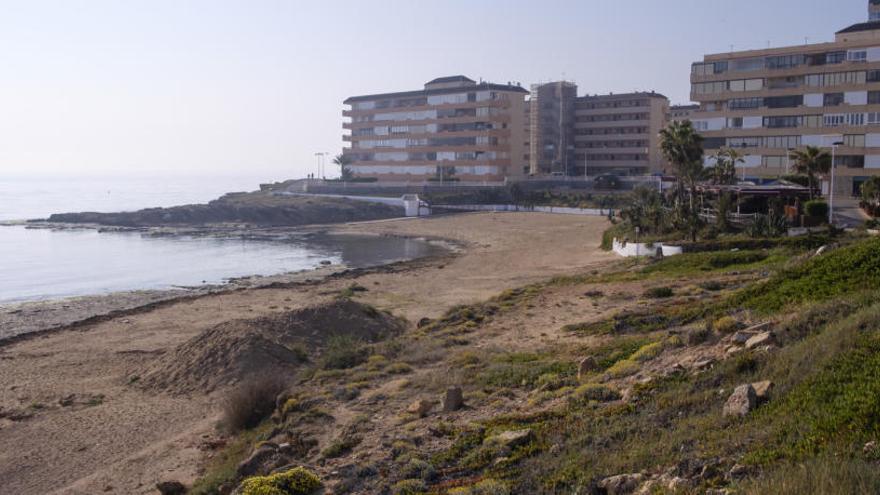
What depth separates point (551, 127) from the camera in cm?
13700

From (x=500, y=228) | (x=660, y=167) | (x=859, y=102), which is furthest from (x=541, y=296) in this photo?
(x=660, y=167)

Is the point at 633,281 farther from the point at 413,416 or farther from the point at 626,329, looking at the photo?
the point at 413,416

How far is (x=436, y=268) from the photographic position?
59.6 metres

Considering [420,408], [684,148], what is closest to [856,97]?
[684,148]

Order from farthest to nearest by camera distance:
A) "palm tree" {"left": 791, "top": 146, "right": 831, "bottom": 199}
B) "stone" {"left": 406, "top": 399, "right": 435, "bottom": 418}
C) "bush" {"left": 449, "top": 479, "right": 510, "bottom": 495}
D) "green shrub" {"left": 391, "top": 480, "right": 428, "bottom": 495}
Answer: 1. "palm tree" {"left": 791, "top": 146, "right": 831, "bottom": 199}
2. "stone" {"left": 406, "top": 399, "right": 435, "bottom": 418}
3. "green shrub" {"left": 391, "top": 480, "right": 428, "bottom": 495}
4. "bush" {"left": 449, "top": 479, "right": 510, "bottom": 495}

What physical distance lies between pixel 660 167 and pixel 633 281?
310ft

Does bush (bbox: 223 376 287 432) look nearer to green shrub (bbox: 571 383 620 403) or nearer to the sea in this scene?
green shrub (bbox: 571 383 620 403)

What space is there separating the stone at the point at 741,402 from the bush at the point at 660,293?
19.4 meters

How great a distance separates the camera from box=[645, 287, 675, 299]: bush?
105 ft

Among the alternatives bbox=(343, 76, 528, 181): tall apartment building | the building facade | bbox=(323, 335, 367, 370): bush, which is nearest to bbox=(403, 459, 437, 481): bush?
bbox=(323, 335, 367, 370): bush

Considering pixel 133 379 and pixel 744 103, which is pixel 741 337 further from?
pixel 744 103

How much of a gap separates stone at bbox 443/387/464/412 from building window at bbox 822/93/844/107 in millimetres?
74668

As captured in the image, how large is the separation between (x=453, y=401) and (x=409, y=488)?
494 centimetres

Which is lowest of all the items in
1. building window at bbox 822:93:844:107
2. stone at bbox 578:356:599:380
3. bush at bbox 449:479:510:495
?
bush at bbox 449:479:510:495
